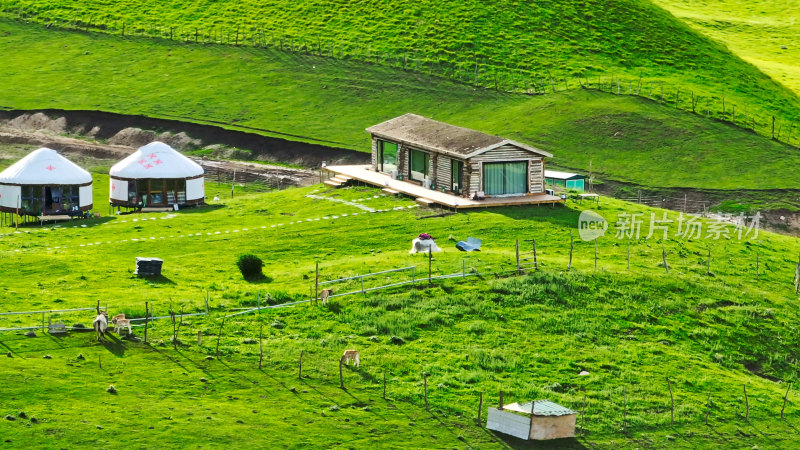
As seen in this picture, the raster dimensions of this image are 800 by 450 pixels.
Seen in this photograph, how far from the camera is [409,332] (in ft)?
177

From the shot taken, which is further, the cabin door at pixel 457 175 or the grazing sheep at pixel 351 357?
the cabin door at pixel 457 175

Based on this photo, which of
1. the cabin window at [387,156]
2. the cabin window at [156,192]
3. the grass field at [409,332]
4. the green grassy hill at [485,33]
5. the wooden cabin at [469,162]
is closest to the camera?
the grass field at [409,332]

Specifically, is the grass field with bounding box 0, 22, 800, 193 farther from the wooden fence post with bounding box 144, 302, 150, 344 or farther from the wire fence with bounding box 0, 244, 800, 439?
the wooden fence post with bounding box 144, 302, 150, 344

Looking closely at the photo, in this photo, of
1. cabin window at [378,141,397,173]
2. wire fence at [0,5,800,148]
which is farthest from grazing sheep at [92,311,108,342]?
wire fence at [0,5,800,148]

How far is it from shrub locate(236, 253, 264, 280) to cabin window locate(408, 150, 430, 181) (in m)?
20.7

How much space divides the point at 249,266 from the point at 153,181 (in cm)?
2263

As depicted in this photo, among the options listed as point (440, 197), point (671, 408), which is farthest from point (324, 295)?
point (440, 197)

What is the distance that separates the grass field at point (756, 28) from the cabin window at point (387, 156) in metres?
52.1

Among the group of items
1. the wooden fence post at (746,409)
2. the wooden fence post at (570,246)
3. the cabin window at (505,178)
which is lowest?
the wooden fence post at (746,409)

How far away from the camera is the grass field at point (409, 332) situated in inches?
1812

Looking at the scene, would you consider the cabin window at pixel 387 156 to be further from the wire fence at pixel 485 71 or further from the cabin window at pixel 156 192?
the wire fence at pixel 485 71

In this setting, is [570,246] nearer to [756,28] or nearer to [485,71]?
[485,71]

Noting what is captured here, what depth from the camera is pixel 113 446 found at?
4172cm

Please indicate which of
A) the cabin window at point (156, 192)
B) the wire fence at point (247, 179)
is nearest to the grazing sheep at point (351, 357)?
the cabin window at point (156, 192)
